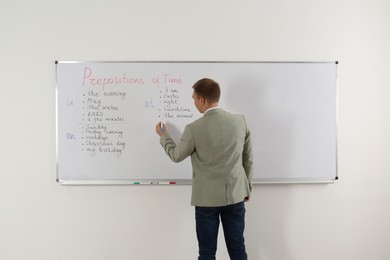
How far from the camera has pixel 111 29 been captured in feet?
7.29

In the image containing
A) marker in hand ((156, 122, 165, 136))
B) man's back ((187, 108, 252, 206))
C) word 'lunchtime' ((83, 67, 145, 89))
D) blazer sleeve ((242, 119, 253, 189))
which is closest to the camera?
man's back ((187, 108, 252, 206))

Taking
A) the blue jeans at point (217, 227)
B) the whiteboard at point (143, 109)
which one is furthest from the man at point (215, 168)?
the whiteboard at point (143, 109)

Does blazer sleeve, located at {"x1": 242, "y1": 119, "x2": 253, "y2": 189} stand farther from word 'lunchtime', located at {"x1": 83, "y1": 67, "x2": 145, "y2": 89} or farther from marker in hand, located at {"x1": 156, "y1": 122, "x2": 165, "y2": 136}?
word 'lunchtime', located at {"x1": 83, "y1": 67, "x2": 145, "y2": 89}

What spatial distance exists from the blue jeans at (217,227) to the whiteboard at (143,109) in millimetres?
462

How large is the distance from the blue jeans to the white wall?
41cm

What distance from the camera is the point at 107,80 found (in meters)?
2.21

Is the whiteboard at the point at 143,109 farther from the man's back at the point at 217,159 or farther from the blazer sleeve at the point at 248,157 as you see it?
the man's back at the point at 217,159

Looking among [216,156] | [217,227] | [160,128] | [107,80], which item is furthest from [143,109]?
[217,227]

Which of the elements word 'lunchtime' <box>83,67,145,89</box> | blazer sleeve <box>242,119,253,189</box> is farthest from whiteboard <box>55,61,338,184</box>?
blazer sleeve <box>242,119,253,189</box>

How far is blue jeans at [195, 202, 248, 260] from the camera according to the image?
1813 mm

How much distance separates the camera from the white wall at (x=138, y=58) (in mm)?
2225

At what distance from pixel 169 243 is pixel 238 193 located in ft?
2.60

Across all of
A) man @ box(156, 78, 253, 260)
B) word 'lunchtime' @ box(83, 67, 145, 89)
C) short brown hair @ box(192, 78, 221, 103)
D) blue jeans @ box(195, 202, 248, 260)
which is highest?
word 'lunchtime' @ box(83, 67, 145, 89)

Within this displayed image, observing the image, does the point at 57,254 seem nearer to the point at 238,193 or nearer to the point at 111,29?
the point at 238,193
